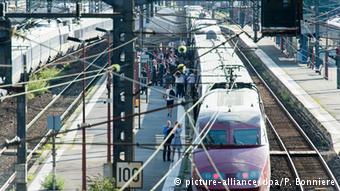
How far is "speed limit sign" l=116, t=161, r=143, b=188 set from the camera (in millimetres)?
15477

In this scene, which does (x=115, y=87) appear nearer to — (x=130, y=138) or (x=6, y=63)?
(x=130, y=138)

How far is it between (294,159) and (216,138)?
5649 millimetres

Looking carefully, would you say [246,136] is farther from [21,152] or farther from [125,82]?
[21,152]

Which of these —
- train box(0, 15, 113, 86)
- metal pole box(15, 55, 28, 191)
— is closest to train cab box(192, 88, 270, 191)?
metal pole box(15, 55, 28, 191)

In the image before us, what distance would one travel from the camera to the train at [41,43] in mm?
31381

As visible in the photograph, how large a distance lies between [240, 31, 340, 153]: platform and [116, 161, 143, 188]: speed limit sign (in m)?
9.16

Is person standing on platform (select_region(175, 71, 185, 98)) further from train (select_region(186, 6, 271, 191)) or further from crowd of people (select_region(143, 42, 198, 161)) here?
train (select_region(186, 6, 271, 191))

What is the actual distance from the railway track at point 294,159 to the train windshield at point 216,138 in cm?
173

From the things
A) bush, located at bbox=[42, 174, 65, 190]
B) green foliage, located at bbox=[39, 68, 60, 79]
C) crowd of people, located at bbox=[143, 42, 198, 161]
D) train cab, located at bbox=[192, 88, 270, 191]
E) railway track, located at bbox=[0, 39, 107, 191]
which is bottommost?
railway track, located at bbox=[0, 39, 107, 191]

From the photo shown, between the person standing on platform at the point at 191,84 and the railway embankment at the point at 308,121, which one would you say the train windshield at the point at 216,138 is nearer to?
the railway embankment at the point at 308,121

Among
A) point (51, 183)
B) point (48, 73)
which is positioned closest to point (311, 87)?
point (48, 73)

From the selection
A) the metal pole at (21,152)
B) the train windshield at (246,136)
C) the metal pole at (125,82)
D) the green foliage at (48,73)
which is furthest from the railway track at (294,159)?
the green foliage at (48,73)

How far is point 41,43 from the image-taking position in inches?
1207

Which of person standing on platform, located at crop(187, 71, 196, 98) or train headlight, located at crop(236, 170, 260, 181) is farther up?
train headlight, located at crop(236, 170, 260, 181)
